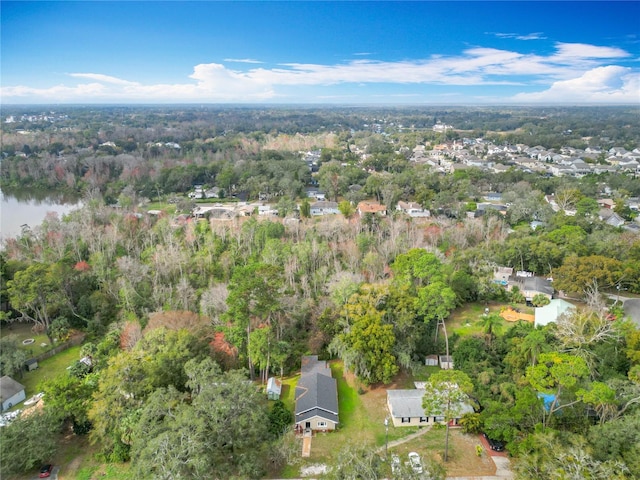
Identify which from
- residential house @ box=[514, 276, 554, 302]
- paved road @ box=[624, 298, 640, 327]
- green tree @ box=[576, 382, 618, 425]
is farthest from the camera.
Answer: residential house @ box=[514, 276, 554, 302]

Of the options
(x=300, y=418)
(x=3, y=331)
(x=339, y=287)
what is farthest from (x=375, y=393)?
(x=3, y=331)

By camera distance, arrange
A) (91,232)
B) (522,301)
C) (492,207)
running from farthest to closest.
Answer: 1. (492,207)
2. (91,232)
3. (522,301)

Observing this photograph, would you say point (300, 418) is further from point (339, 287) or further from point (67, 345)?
point (67, 345)

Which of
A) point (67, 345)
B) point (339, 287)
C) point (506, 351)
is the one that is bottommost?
point (67, 345)

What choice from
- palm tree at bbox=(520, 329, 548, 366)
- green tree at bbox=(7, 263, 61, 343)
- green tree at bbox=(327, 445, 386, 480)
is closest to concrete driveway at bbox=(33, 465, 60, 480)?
green tree at bbox=(7, 263, 61, 343)

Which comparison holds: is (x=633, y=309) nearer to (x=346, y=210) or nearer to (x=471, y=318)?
(x=471, y=318)

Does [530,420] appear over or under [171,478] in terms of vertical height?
under

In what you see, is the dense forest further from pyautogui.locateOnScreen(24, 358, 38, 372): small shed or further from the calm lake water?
the calm lake water

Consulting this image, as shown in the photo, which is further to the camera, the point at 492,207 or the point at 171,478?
the point at 492,207
